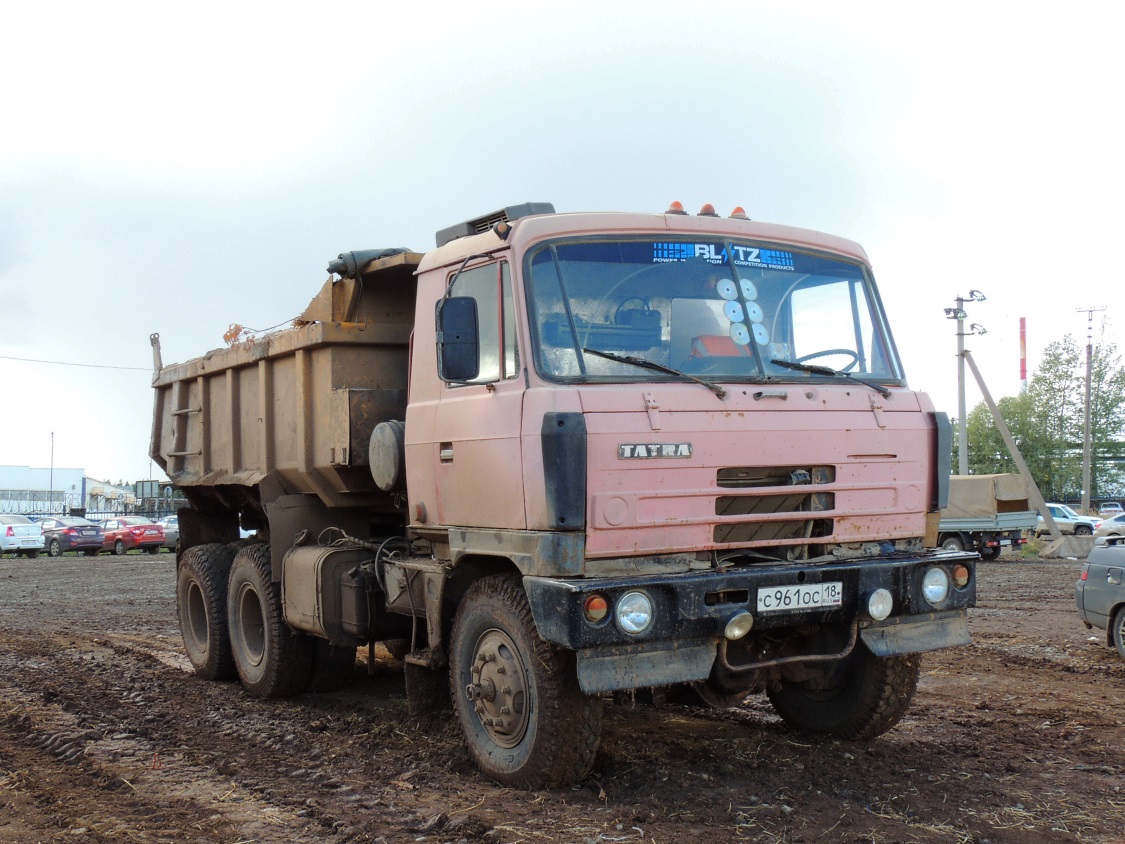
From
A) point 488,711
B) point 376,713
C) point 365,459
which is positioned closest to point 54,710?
point 376,713

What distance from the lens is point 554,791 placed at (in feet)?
18.2

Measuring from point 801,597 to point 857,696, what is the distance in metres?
1.34

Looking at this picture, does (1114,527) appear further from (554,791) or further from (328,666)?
(554,791)

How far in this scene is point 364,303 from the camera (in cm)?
795

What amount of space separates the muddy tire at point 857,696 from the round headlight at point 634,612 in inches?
70.4

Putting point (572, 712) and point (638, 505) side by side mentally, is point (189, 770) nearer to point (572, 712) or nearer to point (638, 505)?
point (572, 712)

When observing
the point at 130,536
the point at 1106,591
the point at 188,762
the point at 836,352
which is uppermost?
the point at 836,352

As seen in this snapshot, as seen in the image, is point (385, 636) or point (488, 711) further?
point (385, 636)

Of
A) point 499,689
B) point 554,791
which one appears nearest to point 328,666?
point 499,689

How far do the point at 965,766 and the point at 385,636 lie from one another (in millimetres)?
3624

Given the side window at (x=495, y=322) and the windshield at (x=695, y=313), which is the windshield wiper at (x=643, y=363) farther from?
the side window at (x=495, y=322)

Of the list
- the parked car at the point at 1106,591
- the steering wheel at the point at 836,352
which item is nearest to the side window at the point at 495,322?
the steering wheel at the point at 836,352

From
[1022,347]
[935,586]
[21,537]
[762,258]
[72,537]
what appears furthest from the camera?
[1022,347]

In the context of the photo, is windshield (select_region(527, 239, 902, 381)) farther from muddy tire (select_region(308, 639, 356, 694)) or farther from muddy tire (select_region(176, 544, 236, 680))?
muddy tire (select_region(176, 544, 236, 680))
